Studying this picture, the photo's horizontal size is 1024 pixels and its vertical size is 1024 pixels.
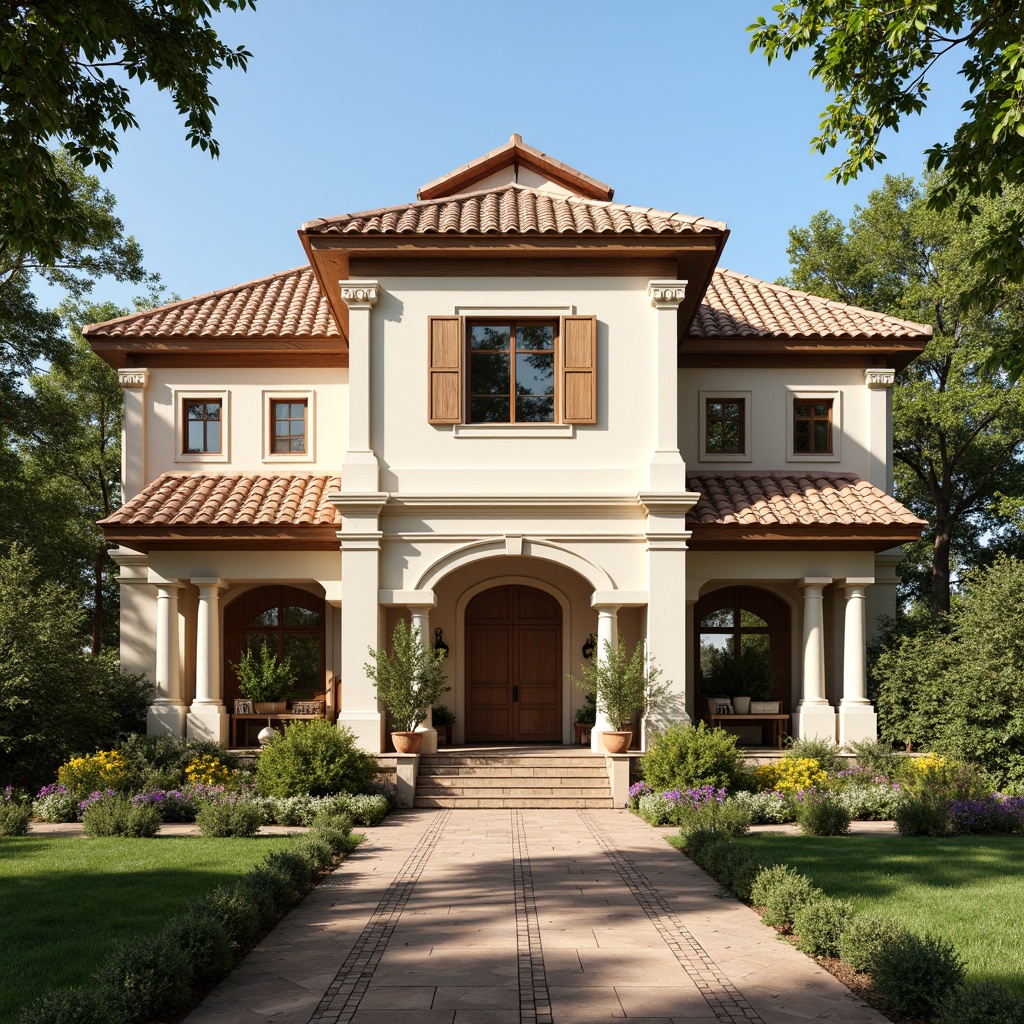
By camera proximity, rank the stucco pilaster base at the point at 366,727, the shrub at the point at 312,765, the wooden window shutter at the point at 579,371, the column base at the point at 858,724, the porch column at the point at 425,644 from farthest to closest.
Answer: the column base at the point at 858,724 → the wooden window shutter at the point at 579,371 → the porch column at the point at 425,644 → the stucco pilaster base at the point at 366,727 → the shrub at the point at 312,765

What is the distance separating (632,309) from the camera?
56.2 ft

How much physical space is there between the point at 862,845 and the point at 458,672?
29.5 feet

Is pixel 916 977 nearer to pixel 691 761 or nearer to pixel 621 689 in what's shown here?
pixel 691 761

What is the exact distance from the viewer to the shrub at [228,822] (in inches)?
502

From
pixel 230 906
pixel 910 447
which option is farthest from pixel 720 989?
pixel 910 447

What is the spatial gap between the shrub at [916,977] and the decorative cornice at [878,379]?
1506 centimetres

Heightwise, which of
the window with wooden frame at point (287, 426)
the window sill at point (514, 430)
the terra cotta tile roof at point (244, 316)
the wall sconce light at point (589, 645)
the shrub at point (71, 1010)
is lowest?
the shrub at point (71, 1010)

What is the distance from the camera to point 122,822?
12.9m

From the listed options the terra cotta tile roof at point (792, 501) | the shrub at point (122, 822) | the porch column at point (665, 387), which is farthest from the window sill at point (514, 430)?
the shrub at point (122, 822)

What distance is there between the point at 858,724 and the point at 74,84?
1511 centimetres

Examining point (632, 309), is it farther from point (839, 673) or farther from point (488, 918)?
point (488, 918)

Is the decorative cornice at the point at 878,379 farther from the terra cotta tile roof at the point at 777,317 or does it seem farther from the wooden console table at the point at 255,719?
the wooden console table at the point at 255,719

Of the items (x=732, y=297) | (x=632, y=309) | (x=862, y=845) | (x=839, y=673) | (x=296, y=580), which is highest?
(x=732, y=297)

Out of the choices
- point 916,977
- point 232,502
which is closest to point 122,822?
point 232,502
